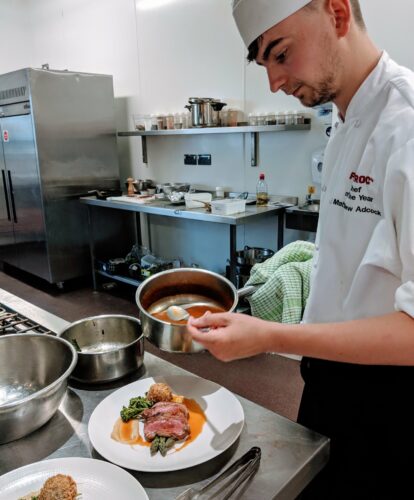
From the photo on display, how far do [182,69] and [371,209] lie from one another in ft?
11.9

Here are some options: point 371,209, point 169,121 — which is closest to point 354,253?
point 371,209

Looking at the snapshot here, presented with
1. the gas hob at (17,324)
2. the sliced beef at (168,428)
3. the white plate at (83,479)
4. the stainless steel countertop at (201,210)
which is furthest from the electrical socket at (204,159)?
the white plate at (83,479)

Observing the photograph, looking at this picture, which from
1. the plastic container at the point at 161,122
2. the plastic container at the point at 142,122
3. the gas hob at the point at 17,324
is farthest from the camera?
the plastic container at the point at 142,122

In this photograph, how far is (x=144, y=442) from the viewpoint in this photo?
3.06ft

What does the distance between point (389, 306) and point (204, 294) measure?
45cm

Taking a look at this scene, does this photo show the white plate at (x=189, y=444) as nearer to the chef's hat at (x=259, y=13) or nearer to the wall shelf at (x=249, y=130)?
the chef's hat at (x=259, y=13)

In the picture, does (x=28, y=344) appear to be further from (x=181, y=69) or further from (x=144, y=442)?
(x=181, y=69)

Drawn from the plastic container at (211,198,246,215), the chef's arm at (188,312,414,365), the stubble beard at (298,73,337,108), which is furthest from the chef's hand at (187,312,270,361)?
the plastic container at (211,198,246,215)

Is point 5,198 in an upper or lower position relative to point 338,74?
lower

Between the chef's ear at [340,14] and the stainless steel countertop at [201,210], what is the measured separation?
2.14m

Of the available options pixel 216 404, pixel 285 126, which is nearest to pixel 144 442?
pixel 216 404

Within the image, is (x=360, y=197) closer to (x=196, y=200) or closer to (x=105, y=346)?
(x=105, y=346)

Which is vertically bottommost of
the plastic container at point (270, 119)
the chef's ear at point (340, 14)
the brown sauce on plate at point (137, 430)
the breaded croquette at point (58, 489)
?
the brown sauce on plate at point (137, 430)

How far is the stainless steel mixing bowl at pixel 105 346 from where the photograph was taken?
1097 millimetres
